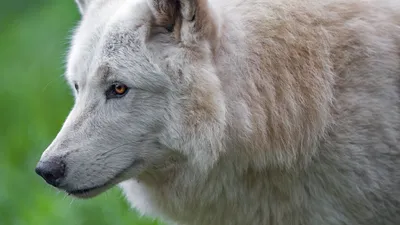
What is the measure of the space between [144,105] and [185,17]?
0.49 meters

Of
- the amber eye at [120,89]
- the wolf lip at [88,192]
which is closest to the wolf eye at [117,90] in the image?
the amber eye at [120,89]

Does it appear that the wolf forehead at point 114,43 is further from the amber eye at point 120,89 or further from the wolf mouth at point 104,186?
the wolf mouth at point 104,186

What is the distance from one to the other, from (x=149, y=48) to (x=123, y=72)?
185mm

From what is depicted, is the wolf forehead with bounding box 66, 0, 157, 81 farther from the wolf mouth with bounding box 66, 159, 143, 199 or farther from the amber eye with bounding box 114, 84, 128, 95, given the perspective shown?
the wolf mouth with bounding box 66, 159, 143, 199

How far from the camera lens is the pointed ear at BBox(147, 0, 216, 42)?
4.87 m

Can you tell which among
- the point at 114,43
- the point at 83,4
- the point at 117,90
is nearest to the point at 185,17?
the point at 114,43

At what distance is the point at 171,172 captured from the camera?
16.9 ft

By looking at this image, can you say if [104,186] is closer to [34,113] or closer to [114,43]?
[114,43]

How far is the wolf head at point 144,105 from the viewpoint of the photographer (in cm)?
492

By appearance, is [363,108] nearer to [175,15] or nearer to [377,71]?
[377,71]

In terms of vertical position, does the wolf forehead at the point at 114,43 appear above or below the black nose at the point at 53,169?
above

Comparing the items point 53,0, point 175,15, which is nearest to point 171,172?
point 175,15

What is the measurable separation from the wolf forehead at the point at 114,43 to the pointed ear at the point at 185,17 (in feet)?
0.31

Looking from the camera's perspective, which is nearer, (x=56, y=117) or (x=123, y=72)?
(x=123, y=72)
